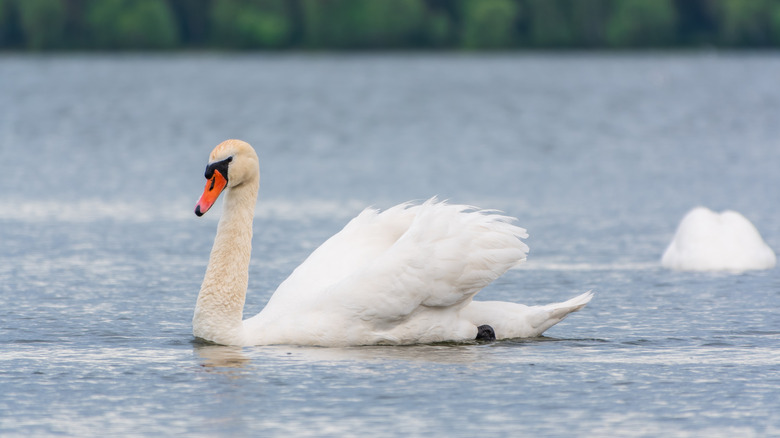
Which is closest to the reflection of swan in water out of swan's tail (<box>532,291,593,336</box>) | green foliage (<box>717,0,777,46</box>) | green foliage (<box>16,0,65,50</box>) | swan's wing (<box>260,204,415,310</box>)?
swan's wing (<box>260,204,415,310</box>)

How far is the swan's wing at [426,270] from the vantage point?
1170 centimetres

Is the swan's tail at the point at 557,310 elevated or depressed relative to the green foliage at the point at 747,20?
depressed

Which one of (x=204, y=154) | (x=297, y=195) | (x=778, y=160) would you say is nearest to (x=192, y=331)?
(x=297, y=195)

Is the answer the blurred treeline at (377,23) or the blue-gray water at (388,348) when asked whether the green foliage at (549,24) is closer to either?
the blurred treeline at (377,23)

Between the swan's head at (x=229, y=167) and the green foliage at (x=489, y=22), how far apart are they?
→ 10297cm

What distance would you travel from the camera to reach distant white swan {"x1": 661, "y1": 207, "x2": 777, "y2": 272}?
16.2 metres

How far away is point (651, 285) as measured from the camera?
15.3m

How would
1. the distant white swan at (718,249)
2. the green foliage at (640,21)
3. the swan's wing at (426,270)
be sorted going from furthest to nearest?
the green foliage at (640,21), the distant white swan at (718,249), the swan's wing at (426,270)

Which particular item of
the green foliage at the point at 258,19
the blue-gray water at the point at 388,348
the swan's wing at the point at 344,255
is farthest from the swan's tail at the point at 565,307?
the green foliage at the point at 258,19

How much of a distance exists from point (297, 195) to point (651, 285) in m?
10.7

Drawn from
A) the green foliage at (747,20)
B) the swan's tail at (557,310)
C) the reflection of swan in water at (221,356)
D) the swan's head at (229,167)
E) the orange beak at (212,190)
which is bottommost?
the reflection of swan in water at (221,356)

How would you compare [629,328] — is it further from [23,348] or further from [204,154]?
[204,154]

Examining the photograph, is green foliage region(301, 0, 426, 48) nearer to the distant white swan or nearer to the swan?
the distant white swan

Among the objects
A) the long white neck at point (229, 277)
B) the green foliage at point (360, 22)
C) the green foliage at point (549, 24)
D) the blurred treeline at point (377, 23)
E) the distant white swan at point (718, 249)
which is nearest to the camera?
the long white neck at point (229, 277)
